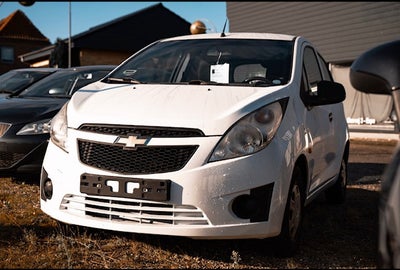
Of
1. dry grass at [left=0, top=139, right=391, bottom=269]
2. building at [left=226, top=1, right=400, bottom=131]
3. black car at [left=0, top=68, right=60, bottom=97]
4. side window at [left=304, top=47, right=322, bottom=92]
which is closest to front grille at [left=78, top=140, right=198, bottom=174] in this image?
dry grass at [left=0, top=139, right=391, bottom=269]

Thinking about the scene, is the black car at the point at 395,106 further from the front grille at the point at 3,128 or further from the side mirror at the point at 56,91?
the side mirror at the point at 56,91

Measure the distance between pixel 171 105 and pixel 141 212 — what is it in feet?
2.40

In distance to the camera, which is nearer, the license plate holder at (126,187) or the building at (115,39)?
the license plate holder at (126,187)

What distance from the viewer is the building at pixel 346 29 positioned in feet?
48.0

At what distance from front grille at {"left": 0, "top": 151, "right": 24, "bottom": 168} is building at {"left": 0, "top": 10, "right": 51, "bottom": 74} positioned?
1383 inches

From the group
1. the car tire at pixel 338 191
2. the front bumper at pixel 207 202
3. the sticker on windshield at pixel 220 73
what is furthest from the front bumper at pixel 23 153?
the car tire at pixel 338 191

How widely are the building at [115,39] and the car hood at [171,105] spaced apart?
19.8 metres

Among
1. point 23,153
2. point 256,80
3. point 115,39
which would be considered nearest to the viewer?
point 256,80

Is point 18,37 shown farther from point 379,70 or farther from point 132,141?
point 379,70

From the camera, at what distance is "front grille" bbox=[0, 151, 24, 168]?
5.11 metres

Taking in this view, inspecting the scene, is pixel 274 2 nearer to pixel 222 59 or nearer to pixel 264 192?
pixel 222 59

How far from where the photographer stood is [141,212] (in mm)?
3057

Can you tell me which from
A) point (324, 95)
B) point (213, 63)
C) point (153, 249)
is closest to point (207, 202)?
point (153, 249)

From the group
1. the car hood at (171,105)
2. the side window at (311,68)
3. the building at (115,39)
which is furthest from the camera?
the building at (115,39)
